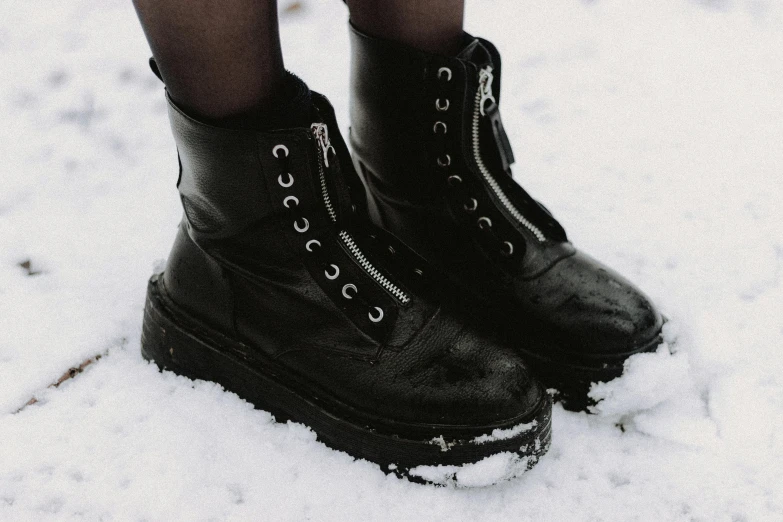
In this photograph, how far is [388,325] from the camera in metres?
1.06

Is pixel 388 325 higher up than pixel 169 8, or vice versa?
pixel 169 8

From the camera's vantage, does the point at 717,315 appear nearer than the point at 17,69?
Yes

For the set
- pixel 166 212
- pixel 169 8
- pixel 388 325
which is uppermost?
pixel 169 8

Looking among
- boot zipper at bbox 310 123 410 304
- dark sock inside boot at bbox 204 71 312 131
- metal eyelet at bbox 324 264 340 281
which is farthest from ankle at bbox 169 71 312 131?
metal eyelet at bbox 324 264 340 281

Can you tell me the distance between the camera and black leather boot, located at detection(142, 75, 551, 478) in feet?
3.30

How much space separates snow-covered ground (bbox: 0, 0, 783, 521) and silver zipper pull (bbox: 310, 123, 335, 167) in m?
0.45

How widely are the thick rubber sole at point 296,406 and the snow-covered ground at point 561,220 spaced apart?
0.03 m

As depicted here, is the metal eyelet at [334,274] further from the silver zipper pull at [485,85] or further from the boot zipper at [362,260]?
the silver zipper pull at [485,85]

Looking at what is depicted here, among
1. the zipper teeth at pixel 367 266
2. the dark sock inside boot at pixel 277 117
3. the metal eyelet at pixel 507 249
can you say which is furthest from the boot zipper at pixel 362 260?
the metal eyelet at pixel 507 249

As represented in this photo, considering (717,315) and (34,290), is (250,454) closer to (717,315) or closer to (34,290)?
(34,290)

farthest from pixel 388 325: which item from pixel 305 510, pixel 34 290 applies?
pixel 34 290

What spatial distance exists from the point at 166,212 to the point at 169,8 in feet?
2.88

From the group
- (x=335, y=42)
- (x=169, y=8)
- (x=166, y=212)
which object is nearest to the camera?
(x=169, y=8)

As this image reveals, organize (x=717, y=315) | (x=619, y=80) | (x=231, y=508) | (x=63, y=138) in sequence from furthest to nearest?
(x=619, y=80) → (x=63, y=138) → (x=717, y=315) → (x=231, y=508)
